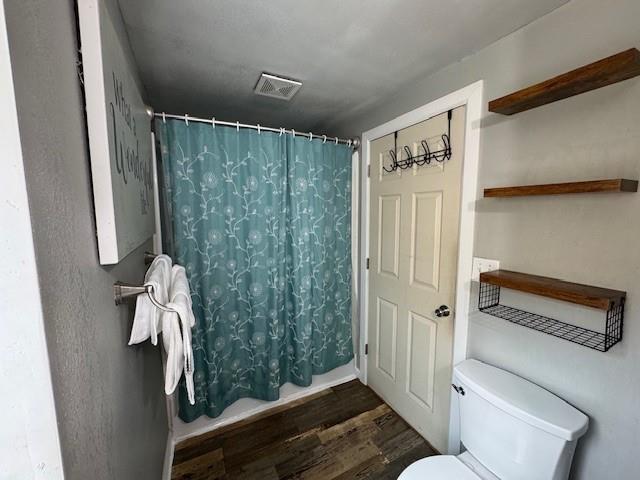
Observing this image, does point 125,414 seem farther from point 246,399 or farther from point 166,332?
point 246,399

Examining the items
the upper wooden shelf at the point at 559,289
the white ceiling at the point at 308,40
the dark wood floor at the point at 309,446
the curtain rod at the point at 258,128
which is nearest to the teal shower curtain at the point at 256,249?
the curtain rod at the point at 258,128

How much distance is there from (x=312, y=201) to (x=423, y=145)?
799 mm

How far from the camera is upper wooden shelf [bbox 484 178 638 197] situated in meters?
0.79

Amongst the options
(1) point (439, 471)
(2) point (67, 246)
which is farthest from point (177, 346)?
(1) point (439, 471)

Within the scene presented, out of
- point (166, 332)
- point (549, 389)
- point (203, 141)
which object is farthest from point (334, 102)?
point (549, 389)

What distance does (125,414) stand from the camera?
795mm

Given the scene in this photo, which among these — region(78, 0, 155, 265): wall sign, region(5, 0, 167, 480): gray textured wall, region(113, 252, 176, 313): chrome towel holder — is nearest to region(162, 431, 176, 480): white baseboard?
region(5, 0, 167, 480): gray textured wall

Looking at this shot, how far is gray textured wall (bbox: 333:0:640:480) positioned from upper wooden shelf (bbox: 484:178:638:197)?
9 cm

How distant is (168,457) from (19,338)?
163cm

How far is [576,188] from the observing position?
86 centimetres

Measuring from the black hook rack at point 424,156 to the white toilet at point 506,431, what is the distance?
107 centimetres

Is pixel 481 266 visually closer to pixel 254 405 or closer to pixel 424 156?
pixel 424 156

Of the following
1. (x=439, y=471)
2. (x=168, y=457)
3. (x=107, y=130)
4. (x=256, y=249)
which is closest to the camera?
(x=107, y=130)

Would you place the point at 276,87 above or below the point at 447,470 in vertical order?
above
